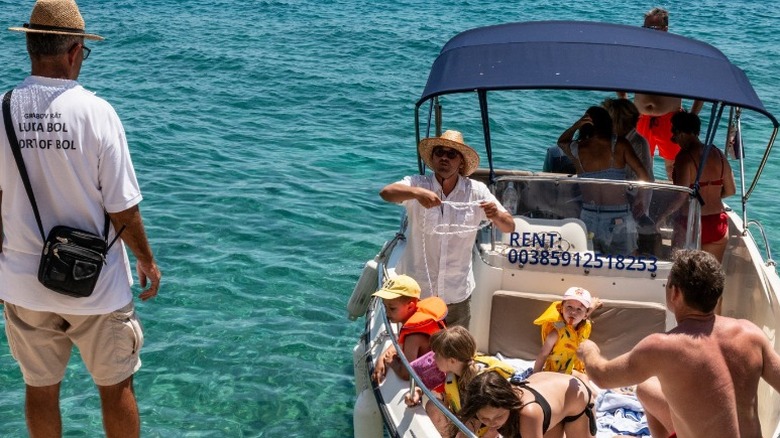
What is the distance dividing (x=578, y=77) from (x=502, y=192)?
889 millimetres

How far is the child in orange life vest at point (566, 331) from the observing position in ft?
16.2

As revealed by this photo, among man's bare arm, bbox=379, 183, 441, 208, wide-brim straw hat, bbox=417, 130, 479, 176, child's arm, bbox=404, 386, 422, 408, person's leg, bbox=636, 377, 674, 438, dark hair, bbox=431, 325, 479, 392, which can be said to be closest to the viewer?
person's leg, bbox=636, 377, 674, 438

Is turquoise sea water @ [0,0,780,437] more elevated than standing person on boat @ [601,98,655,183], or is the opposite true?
standing person on boat @ [601,98,655,183]

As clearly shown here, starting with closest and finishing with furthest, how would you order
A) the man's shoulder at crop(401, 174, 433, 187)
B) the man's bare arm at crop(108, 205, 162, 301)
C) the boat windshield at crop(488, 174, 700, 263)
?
the man's bare arm at crop(108, 205, 162, 301)
the man's shoulder at crop(401, 174, 433, 187)
the boat windshield at crop(488, 174, 700, 263)

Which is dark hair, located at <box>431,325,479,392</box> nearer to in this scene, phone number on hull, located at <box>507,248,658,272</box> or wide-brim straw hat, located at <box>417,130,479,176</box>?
wide-brim straw hat, located at <box>417,130,479,176</box>

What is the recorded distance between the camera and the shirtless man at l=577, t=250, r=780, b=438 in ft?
11.0

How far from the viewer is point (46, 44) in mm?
3438

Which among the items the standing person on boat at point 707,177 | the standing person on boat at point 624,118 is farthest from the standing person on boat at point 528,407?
the standing person on boat at point 624,118

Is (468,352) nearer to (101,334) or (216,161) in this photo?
(101,334)

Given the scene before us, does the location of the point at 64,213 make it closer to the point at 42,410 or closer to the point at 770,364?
the point at 42,410

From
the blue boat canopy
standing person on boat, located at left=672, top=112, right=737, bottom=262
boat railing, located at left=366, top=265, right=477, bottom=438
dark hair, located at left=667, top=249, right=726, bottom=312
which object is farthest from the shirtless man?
standing person on boat, located at left=672, top=112, right=737, bottom=262

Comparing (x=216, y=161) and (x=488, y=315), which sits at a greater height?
(x=488, y=315)

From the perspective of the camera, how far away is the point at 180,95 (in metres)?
14.5

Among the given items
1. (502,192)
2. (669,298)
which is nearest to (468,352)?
(669,298)
